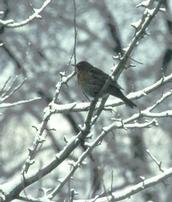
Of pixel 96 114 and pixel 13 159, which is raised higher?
pixel 96 114

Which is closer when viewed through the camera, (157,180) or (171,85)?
(157,180)

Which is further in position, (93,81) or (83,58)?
(83,58)

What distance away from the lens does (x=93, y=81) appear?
28.6ft

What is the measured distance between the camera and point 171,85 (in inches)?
779

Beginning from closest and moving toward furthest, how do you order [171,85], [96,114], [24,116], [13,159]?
[96,114] < [171,85] < [13,159] < [24,116]

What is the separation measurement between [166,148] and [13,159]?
→ 386 centimetres

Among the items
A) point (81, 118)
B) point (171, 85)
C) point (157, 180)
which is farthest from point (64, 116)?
point (157, 180)

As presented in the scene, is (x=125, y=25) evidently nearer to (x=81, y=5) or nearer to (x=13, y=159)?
(x=81, y=5)

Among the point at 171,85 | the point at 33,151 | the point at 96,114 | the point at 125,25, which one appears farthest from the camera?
the point at 125,25

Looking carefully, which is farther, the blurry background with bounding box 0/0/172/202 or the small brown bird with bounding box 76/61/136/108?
the blurry background with bounding box 0/0/172/202

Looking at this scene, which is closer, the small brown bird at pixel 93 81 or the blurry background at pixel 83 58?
the small brown bird at pixel 93 81

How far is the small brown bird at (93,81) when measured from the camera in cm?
823

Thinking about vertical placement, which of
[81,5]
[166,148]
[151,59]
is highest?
[81,5]

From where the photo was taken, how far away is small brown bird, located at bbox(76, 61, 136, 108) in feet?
27.0
